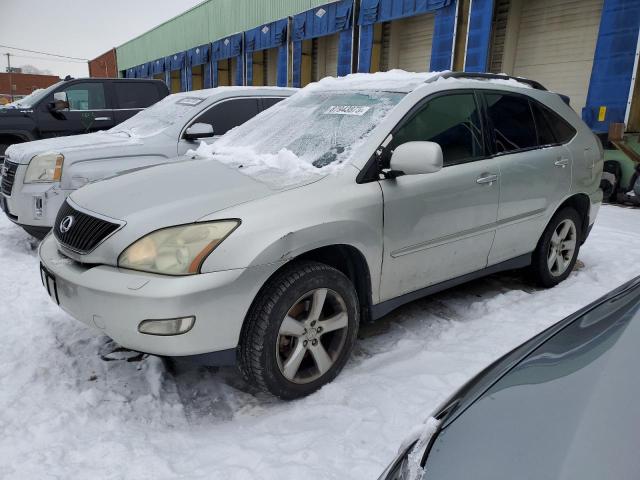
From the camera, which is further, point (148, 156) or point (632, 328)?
point (148, 156)

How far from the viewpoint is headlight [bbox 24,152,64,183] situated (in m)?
4.84

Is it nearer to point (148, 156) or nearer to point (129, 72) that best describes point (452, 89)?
point (148, 156)

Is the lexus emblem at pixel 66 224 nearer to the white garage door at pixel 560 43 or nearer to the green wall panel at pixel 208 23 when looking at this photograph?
the white garage door at pixel 560 43

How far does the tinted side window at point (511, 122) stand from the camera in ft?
11.8

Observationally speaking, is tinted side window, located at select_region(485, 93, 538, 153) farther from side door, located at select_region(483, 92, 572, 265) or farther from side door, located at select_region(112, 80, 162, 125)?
side door, located at select_region(112, 80, 162, 125)

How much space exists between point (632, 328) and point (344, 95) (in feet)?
8.04

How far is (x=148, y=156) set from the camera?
5250 millimetres

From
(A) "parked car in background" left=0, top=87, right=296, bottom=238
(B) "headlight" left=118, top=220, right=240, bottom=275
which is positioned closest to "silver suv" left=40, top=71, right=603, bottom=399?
(B) "headlight" left=118, top=220, right=240, bottom=275

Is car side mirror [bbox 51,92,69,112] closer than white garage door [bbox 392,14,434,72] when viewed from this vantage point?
Yes

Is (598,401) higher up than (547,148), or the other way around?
(547,148)

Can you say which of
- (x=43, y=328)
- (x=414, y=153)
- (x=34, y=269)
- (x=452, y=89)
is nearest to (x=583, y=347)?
(x=414, y=153)

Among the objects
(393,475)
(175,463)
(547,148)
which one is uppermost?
(547,148)

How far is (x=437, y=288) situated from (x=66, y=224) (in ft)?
7.42

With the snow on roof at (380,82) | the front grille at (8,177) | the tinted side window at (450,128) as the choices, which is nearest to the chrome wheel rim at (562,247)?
the tinted side window at (450,128)
